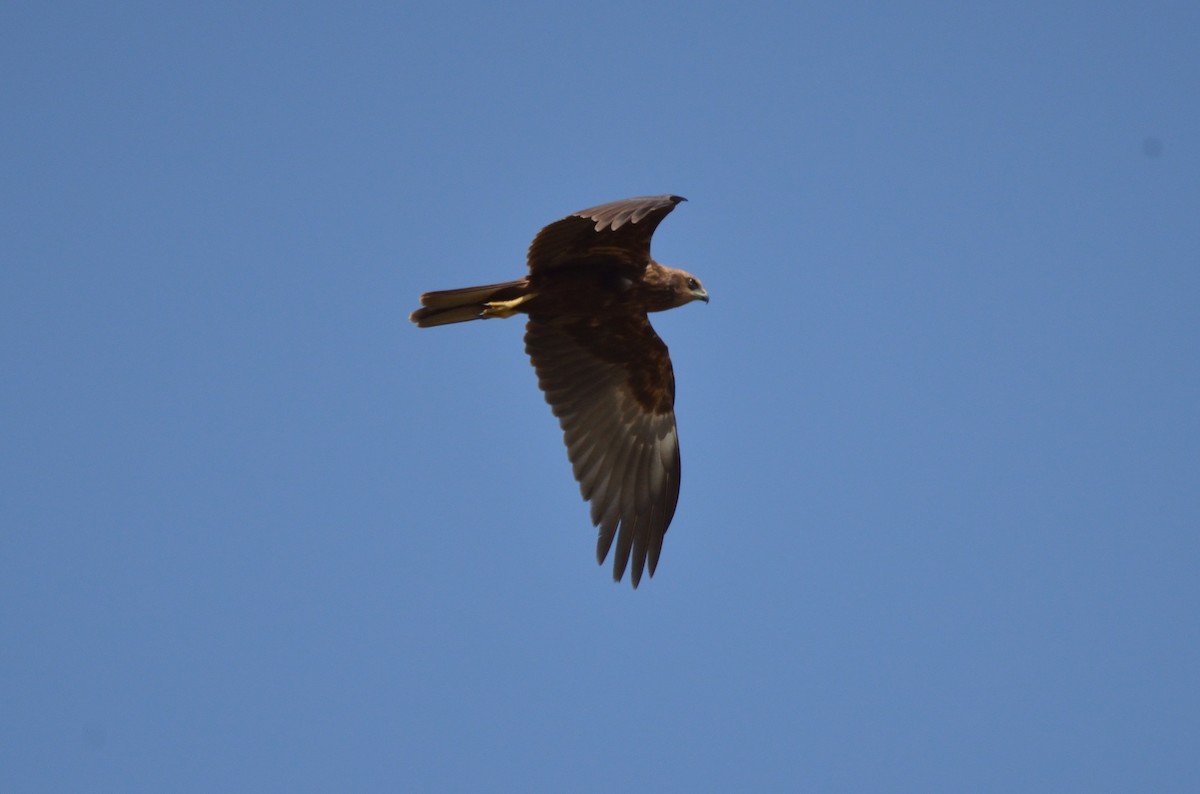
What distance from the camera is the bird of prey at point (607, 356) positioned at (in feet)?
33.3

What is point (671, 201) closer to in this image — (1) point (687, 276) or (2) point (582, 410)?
(1) point (687, 276)

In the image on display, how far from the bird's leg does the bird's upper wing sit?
223mm

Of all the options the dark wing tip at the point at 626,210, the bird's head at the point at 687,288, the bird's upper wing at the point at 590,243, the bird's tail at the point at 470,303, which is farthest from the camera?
the bird's head at the point at 687,288

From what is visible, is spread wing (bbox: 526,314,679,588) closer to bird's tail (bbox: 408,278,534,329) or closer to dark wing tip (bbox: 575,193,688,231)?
bird's tail (bbox: 408,278,534,329)

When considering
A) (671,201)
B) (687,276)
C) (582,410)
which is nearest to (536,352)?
(582,410)

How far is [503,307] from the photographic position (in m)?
10.2

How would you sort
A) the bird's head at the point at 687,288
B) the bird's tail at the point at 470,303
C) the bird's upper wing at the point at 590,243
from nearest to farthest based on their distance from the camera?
the bird's upper wing at the point at 590,243, the bird's tail at the point at 470,303, the bird's head at the point at 687,288

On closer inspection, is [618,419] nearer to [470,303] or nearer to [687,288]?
[687,288]

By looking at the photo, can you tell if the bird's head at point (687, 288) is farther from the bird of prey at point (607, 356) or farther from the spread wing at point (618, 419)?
the spread wing at point (618, 419)

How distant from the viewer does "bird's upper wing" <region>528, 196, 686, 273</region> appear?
380 inches

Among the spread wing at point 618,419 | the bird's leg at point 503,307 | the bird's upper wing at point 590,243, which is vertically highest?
the bird's upper wing at point 590,243

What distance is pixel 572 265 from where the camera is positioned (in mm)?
10188

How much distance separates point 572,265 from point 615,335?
941 millimetres

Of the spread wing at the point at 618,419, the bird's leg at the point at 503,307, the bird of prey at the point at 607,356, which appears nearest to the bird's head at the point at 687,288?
the bird of prey at the point at 607,356
